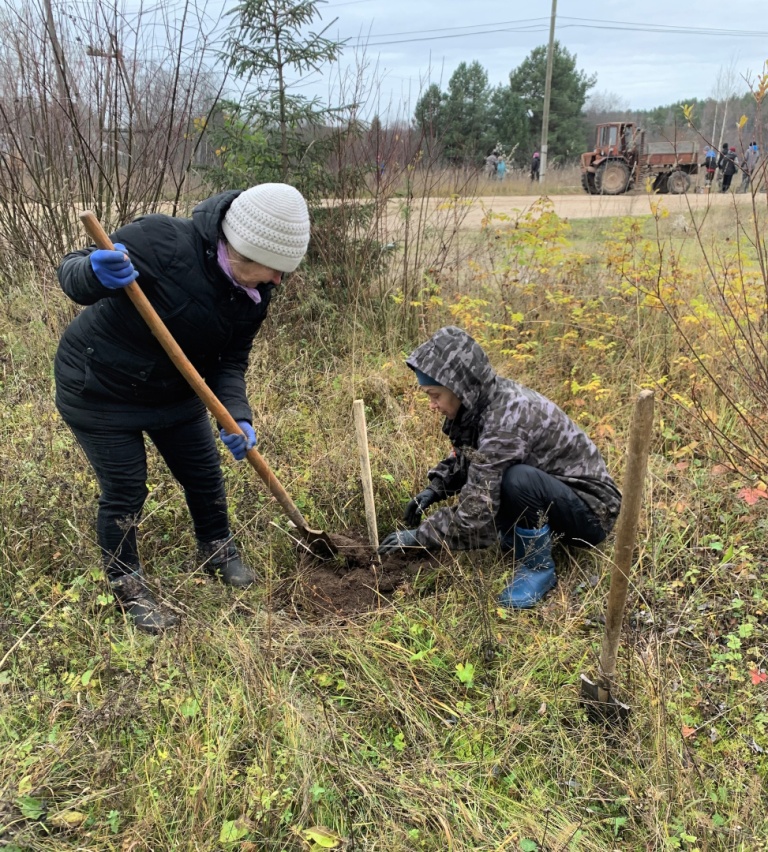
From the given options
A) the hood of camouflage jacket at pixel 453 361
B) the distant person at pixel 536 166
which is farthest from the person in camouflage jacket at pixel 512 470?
the distant person at pixel 536 166

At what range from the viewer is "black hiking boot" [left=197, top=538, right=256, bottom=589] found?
2.62m

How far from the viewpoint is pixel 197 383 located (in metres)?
2.09

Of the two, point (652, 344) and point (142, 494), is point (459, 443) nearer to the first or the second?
point (142, 494)

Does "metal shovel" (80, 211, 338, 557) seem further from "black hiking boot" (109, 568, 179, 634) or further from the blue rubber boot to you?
the blue rubber boot

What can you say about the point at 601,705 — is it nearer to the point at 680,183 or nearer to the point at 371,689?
the point at 371,689

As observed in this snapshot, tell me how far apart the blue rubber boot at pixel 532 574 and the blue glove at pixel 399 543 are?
16.9 inches

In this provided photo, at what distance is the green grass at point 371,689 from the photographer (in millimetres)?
1608

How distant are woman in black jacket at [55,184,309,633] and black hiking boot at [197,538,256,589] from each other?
0.29m

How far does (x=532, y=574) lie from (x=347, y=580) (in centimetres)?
77

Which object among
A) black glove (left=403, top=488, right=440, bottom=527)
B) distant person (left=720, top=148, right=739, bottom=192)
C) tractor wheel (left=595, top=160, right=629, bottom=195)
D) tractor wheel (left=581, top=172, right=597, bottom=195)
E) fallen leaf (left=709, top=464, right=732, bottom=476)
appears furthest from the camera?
tractor wheel (left=581, top=172, right=597, bottom=195)

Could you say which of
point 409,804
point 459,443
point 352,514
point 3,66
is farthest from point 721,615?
point 3,66

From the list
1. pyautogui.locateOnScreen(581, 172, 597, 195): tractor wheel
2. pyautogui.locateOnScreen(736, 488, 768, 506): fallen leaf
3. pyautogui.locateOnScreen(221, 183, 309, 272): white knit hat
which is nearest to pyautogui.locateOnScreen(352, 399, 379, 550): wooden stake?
pyautogui.locateOnScreen(221, 183, 309, 272): white knit hat

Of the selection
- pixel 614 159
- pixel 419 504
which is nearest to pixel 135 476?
pixel 419 504

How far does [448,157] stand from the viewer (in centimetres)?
511
